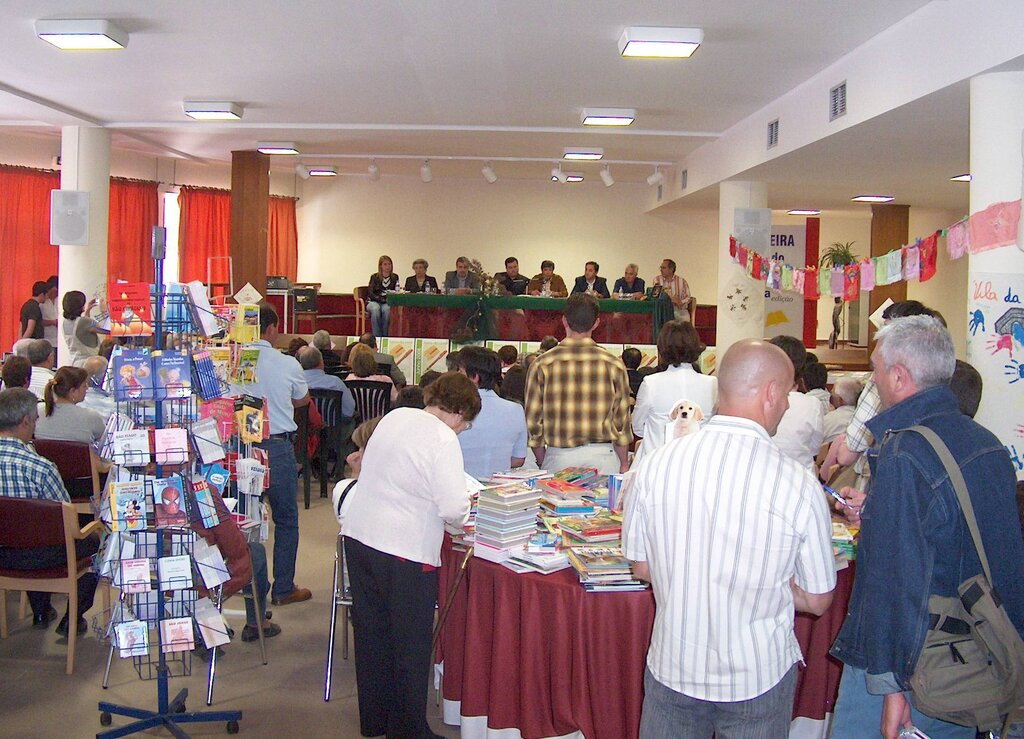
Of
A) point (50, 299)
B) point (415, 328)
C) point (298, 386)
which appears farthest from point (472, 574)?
point (50, 299)

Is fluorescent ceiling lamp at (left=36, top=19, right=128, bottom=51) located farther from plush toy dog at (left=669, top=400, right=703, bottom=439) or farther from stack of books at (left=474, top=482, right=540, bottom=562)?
plush toy dog at (left=669, top=400, right=703, bottom=439)

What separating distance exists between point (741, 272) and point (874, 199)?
137 inches

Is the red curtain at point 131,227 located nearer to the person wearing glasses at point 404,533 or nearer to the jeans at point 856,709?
the person wearing glasses at point 404,533

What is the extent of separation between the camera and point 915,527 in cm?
219

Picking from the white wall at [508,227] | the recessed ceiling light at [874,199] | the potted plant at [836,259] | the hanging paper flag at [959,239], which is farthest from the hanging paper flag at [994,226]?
the white wall at [508,227]

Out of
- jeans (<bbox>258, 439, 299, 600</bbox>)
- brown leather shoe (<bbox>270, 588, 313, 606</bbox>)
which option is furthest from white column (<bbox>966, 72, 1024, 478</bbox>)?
brown leather shoe (<bbox>270, 588, 313, 606</bbox>)

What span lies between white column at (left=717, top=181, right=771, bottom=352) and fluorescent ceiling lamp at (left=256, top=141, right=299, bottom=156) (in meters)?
5.53

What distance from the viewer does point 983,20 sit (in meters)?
5.29

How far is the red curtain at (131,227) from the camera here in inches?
543

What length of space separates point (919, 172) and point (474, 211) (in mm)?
8394

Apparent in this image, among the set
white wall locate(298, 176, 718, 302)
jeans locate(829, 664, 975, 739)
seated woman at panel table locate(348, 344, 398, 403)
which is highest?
white wall locate(298, 176, 718, 302)

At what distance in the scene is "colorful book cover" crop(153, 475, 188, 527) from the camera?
3627 millimetres

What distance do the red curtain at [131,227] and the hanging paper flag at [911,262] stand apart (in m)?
10.6

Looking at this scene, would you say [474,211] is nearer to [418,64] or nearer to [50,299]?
[50,299]
